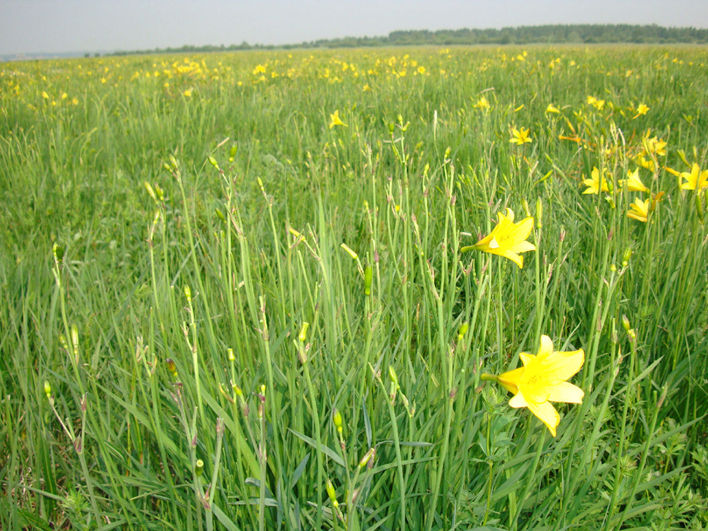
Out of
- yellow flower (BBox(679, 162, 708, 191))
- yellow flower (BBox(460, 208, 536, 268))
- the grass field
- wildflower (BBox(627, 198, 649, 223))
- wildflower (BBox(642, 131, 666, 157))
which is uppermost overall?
wildflower (BBox(642, 131, 666, 157))

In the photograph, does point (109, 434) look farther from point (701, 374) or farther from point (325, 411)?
point (701, 374)

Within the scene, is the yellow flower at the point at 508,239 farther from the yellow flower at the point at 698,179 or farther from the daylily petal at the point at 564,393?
the yellow flower at the point at 698,179

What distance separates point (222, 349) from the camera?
3.87ft

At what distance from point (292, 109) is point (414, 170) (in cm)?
220

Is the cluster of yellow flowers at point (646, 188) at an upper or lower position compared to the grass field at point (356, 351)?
upper

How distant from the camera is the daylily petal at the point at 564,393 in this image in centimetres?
68

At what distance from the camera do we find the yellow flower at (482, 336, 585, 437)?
25.4 inches

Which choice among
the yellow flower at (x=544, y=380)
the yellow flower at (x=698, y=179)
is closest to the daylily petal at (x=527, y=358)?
the yellow flower at (x=544, y=380)

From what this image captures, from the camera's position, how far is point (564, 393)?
27.2 inches

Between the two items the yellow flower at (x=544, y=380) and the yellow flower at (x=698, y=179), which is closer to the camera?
the yellow flower at (x=544, y=380)

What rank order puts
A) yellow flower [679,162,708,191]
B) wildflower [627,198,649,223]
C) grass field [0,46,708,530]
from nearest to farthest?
grass field [0,46,708,530] < yellow flower [679,162,708,191] < wildflower [627,198,649,223]

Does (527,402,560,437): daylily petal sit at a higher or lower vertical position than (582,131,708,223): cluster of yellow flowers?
lower

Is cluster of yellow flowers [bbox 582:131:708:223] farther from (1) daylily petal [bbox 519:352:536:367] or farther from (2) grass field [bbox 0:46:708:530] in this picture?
(1) daylily petal [bbox 519:352:536:367]

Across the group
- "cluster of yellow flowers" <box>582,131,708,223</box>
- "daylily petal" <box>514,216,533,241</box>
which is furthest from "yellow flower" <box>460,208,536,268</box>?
"cluster of yellow flowers" <box>582,131,708,223</box>
